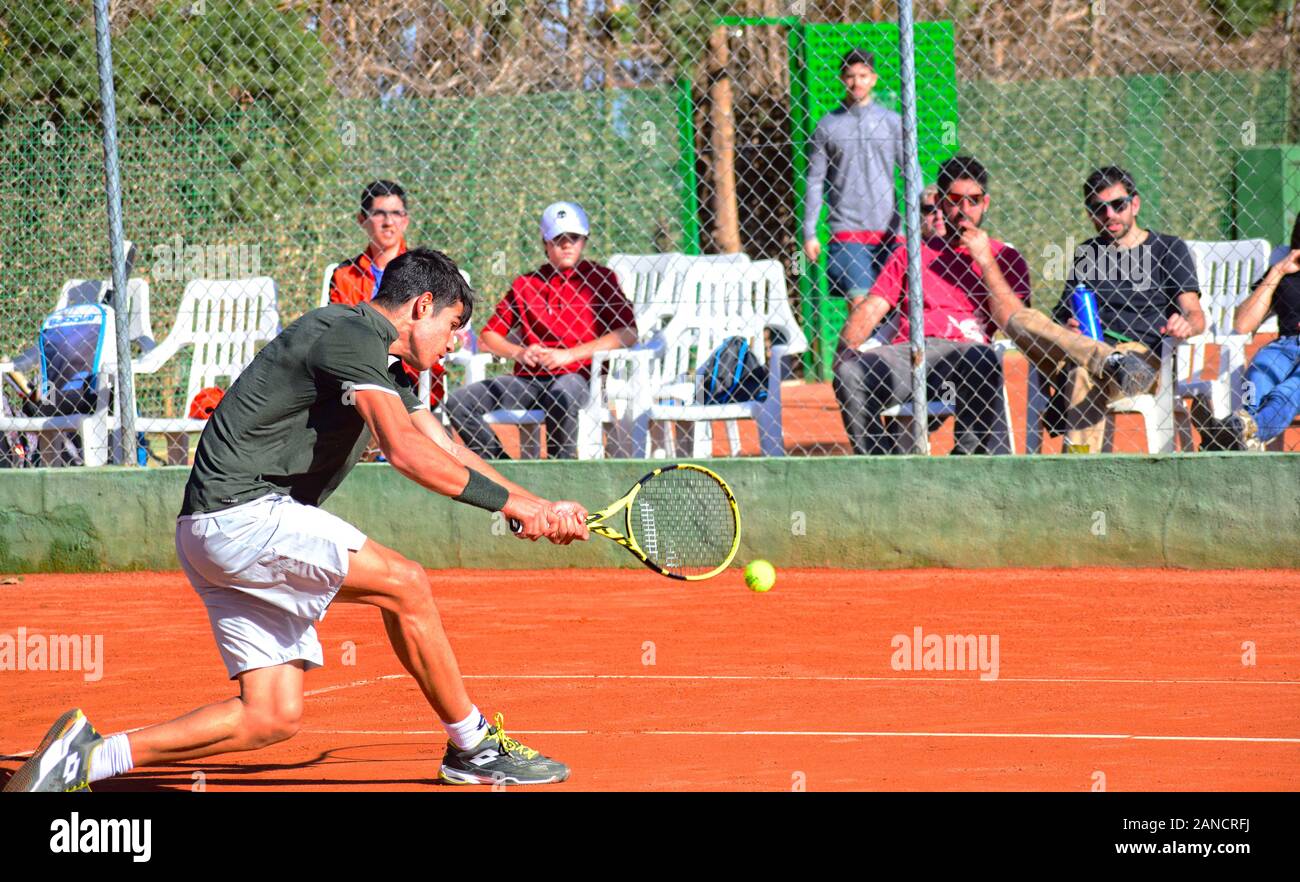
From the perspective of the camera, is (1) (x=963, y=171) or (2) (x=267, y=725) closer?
(2) (x=267, y=725)

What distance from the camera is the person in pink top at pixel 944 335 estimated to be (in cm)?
885

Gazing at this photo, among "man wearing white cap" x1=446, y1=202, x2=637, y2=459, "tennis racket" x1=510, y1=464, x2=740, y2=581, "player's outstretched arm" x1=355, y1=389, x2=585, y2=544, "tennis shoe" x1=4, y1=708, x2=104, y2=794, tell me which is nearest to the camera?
"tennis shoe" x1=4, y1=708, x2=104, y2=794

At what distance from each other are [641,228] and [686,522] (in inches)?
348

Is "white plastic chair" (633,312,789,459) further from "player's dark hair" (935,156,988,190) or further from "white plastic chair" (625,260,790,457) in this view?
"player's dark hair" (935,156,988,190)

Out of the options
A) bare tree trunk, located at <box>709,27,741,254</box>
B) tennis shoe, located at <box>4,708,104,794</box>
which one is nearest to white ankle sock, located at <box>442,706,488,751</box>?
tennis shoe, located at <box>4,708,104,794</box>

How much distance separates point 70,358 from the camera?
9.89m

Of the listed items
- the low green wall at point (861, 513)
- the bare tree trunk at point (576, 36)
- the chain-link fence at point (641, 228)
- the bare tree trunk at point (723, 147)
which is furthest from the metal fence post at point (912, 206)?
the bare tree trunk at point (576, 36)

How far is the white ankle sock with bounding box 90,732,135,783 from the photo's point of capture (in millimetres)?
4449

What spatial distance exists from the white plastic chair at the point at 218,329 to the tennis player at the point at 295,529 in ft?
18.3

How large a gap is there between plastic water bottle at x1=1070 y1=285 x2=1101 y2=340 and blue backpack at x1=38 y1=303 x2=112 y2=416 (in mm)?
5471

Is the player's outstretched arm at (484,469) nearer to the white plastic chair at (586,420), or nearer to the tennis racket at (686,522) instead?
the tennis racket at (686,522)

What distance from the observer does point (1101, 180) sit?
9.09 metres

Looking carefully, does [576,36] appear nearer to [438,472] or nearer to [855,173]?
[855,173]

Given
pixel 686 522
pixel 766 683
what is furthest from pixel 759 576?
pixel 766 683
